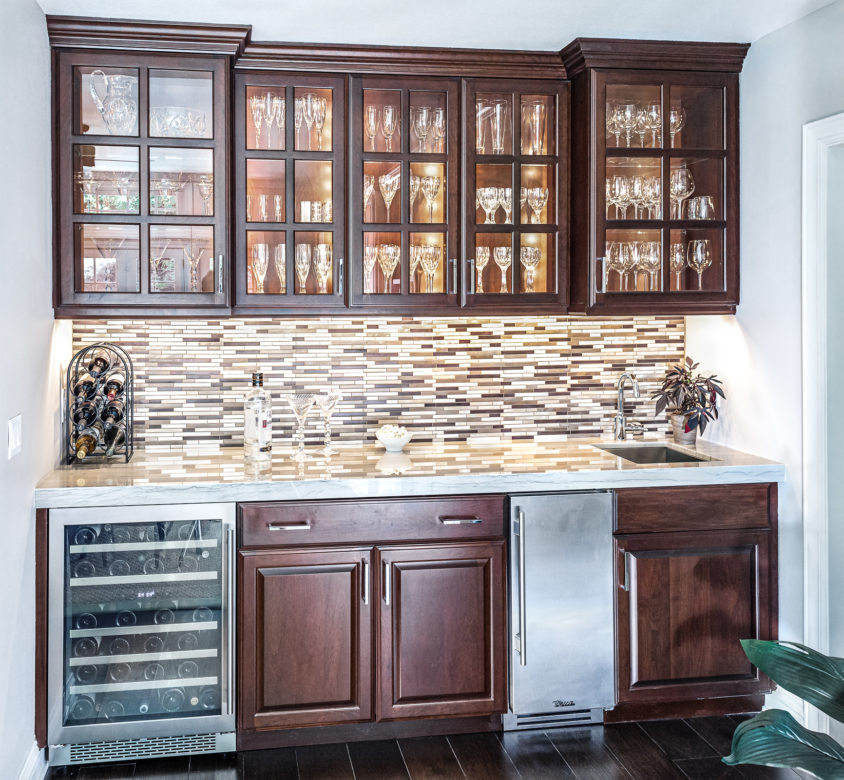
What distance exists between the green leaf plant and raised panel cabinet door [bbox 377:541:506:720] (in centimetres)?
96

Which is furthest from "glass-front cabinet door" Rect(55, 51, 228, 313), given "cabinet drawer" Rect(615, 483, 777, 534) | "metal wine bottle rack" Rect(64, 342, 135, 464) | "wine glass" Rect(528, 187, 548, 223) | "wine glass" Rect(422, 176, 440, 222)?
"cabinet drawer" Rect(615, 483, 777, 534)

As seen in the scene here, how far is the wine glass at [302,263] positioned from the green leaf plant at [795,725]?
198 cm

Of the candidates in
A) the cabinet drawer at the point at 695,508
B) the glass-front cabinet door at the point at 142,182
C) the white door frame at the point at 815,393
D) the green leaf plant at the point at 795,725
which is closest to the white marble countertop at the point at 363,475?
the cabinet drawer at the point at 695,508

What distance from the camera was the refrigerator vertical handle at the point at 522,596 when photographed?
2.94 metres

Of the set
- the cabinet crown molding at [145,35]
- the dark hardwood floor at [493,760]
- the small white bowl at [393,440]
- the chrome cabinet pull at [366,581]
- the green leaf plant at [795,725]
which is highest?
the cabinet crown molding at [145,35]

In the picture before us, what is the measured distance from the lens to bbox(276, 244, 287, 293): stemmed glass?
3.15 metres

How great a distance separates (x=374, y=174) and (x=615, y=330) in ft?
4.29

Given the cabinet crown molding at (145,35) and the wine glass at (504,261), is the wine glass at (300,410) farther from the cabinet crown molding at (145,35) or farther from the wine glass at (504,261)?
the cabinet crown molding at (145,35)

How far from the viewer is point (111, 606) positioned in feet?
9.07

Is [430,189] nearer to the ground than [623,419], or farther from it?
farther from it

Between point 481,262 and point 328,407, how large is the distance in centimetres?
87

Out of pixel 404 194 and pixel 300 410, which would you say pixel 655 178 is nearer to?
pixel 404 194

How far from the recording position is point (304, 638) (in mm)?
2852

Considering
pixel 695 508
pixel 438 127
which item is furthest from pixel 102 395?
pixel 695 508
